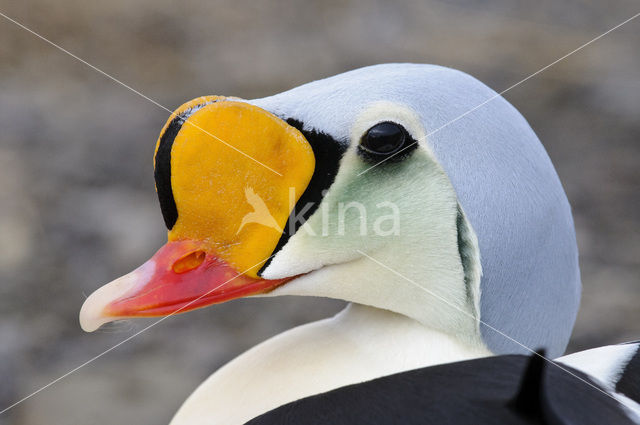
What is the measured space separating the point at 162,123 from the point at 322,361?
1719 millimetres

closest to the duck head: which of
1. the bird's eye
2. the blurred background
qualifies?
the bird's eye

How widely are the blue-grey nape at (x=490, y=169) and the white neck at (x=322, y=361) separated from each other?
59mm

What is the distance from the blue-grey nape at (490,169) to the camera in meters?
0.69

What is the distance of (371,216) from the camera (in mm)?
712

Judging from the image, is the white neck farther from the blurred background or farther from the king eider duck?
the blurred background

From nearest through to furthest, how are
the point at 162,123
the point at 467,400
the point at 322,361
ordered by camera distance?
the point at 467,400, the point at 322,361, the point at 162,123

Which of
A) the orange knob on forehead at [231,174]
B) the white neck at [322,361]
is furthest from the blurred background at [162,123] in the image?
the orange knob on forehead at [231,174]

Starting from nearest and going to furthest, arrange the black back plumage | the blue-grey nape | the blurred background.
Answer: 1. the black back plumage
2. the blue-grey nape
3. the blurred background

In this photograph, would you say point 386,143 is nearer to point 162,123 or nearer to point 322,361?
point 322,361

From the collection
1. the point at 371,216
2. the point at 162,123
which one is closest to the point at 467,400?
the point at 371,216

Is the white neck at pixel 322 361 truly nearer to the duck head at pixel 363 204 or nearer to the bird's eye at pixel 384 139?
the duck head at pixel 363 204

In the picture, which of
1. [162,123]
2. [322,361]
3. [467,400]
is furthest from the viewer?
[162,123]

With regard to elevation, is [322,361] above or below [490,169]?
below

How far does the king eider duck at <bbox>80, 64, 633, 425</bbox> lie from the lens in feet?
2.23
